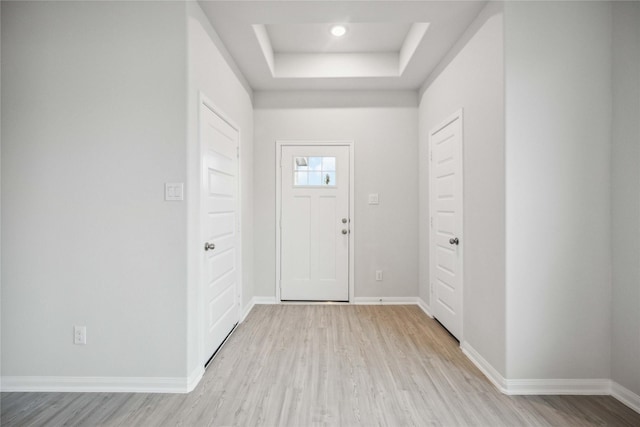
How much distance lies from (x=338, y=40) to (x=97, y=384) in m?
3.48

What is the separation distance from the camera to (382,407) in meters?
1.86

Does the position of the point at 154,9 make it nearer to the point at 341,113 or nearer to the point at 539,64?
the point at 341,113

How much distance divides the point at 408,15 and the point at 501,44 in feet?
2.36

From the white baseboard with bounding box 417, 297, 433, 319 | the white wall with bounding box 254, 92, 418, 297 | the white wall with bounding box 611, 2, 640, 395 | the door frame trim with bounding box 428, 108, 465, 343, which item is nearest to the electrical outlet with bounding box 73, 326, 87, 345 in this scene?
the white wall with bounding box 254, 92, 418, 297

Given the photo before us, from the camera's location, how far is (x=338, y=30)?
3045 mm

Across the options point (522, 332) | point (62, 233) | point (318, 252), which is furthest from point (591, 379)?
point (62, 233)

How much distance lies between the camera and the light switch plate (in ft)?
6.68

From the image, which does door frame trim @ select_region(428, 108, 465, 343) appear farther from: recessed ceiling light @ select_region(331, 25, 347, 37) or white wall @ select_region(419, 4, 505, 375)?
recessed ceiling light @ select_region(331, 25, 347, 37)

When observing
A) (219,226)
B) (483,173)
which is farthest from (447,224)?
(219,226)

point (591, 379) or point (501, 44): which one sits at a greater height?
point (501, 44)

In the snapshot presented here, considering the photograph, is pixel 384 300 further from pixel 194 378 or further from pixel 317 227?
pixel 194 378

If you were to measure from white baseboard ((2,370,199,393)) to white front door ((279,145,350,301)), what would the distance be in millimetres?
1884

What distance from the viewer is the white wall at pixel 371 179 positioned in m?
3.84

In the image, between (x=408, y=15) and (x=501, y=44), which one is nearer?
(x=501, y=44)
